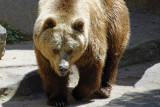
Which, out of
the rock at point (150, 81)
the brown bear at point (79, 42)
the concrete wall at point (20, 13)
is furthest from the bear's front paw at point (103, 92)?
the concrete wall at point (20, 13)

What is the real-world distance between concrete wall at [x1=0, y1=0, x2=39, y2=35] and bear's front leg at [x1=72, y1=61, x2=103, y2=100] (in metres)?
4.90

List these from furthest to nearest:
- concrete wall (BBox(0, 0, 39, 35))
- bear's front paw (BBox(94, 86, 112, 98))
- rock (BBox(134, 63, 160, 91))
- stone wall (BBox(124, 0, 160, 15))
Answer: stone wall (BBox(124, 0, 160, 15))
concrete wall (BBox(0, 0, 39, 35))
bear's front paw (BBox(94, 86, 112, 98))
rock (BBox(134, 63, 160, 91))

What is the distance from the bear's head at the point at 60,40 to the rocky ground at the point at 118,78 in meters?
0.89

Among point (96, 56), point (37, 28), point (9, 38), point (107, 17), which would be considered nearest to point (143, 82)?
point (96, 56)

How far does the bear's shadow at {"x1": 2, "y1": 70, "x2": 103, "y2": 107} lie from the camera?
232 inches

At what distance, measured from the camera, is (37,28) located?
5.15 m

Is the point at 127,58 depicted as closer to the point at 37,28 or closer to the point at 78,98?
the point at 78,98

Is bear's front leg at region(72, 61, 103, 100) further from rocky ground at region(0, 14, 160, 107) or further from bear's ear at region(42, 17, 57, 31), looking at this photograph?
bear's ear at region(42, 17, 57, 31)

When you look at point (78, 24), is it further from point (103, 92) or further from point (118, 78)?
point (118, 78)

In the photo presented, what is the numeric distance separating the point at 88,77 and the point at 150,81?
3.41ft

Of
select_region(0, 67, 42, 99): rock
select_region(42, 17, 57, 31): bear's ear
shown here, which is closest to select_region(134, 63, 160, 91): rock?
select_region(42, 17, 57, 31): bear's ear

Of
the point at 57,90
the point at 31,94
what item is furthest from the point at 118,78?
the point at 57,90

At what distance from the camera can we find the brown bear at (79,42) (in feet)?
16.2

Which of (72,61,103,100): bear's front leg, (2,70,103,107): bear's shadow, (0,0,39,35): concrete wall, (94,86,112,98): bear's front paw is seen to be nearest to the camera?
(72,61,103,100): bear's front leg
